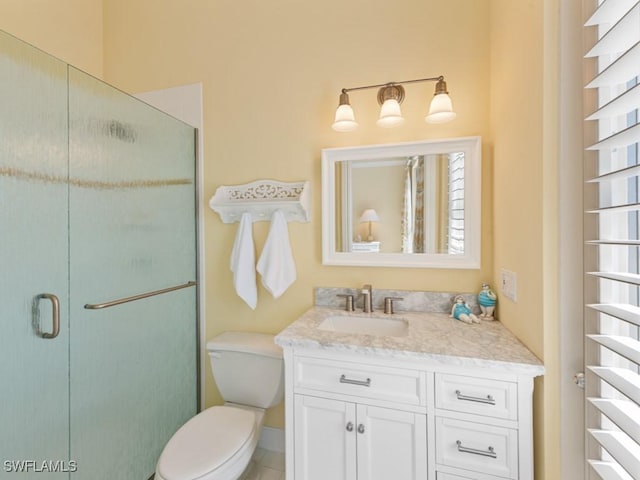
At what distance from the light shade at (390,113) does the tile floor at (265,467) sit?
1923 mm

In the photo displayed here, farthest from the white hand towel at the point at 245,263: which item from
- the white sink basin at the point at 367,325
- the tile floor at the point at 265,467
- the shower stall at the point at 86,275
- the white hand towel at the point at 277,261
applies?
the tile floor at the point at 265,467

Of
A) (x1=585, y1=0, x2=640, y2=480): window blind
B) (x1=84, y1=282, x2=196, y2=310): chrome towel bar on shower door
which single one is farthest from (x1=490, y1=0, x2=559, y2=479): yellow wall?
(x1=84, y1=282, x2=196, y2=310): chrome towel bar on shower door

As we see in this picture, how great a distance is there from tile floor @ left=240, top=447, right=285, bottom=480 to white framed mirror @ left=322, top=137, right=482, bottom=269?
1.17m

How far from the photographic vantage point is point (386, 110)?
1.50 meters

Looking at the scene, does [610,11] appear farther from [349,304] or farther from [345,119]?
[349,304]

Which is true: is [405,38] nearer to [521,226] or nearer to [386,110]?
[386,110]

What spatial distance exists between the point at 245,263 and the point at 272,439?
1.07m

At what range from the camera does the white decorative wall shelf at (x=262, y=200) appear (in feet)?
5.67

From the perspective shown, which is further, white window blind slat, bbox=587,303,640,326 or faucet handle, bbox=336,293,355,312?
faucet handle, bbox=336,293,355,312

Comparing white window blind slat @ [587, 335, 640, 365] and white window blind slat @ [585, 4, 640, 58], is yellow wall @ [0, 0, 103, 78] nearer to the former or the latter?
white window blind slat @ [585, 4, 640, 58]

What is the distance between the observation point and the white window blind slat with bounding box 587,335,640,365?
604 mm

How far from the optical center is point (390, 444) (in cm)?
112

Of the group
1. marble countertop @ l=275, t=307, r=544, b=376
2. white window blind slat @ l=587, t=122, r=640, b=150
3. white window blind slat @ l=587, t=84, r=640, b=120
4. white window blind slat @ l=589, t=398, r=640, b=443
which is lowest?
marble countertop @ l=275, t=307, r=544, b=376

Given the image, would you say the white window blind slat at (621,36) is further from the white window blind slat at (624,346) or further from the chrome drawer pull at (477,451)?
the chrome drawer pull at (477,451)
